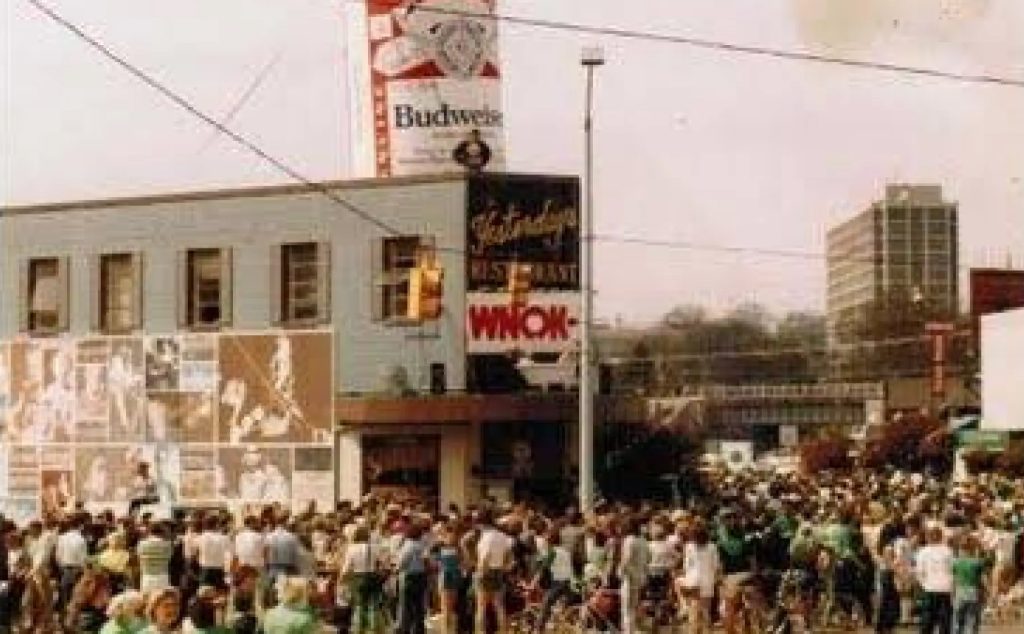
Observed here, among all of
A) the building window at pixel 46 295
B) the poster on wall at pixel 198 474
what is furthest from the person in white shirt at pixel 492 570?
the building window at pixel 46 295

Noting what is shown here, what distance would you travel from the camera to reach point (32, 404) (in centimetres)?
4562

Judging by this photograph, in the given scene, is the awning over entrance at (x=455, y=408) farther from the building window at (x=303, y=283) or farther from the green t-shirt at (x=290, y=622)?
the green t-shirt at (x=290, y=622)

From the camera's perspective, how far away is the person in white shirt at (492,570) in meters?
26.8

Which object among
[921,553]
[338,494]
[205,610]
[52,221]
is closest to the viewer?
[205,610]

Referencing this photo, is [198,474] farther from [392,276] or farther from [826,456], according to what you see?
[826,456]

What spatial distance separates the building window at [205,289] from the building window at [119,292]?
3.91 ft

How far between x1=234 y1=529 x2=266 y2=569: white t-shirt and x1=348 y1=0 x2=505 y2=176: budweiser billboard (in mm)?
23824

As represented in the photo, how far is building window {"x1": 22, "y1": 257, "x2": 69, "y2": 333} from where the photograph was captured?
158 feet

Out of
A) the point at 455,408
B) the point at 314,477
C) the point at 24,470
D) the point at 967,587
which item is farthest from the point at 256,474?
the point at 967,587

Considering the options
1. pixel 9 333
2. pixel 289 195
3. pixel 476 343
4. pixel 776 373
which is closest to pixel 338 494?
pixel 476 343

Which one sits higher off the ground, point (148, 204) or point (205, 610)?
point (148, 204)

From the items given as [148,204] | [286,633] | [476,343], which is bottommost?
[286,633]

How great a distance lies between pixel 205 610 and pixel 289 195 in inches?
1237

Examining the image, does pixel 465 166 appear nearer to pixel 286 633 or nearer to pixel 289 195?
pixel 289 195
